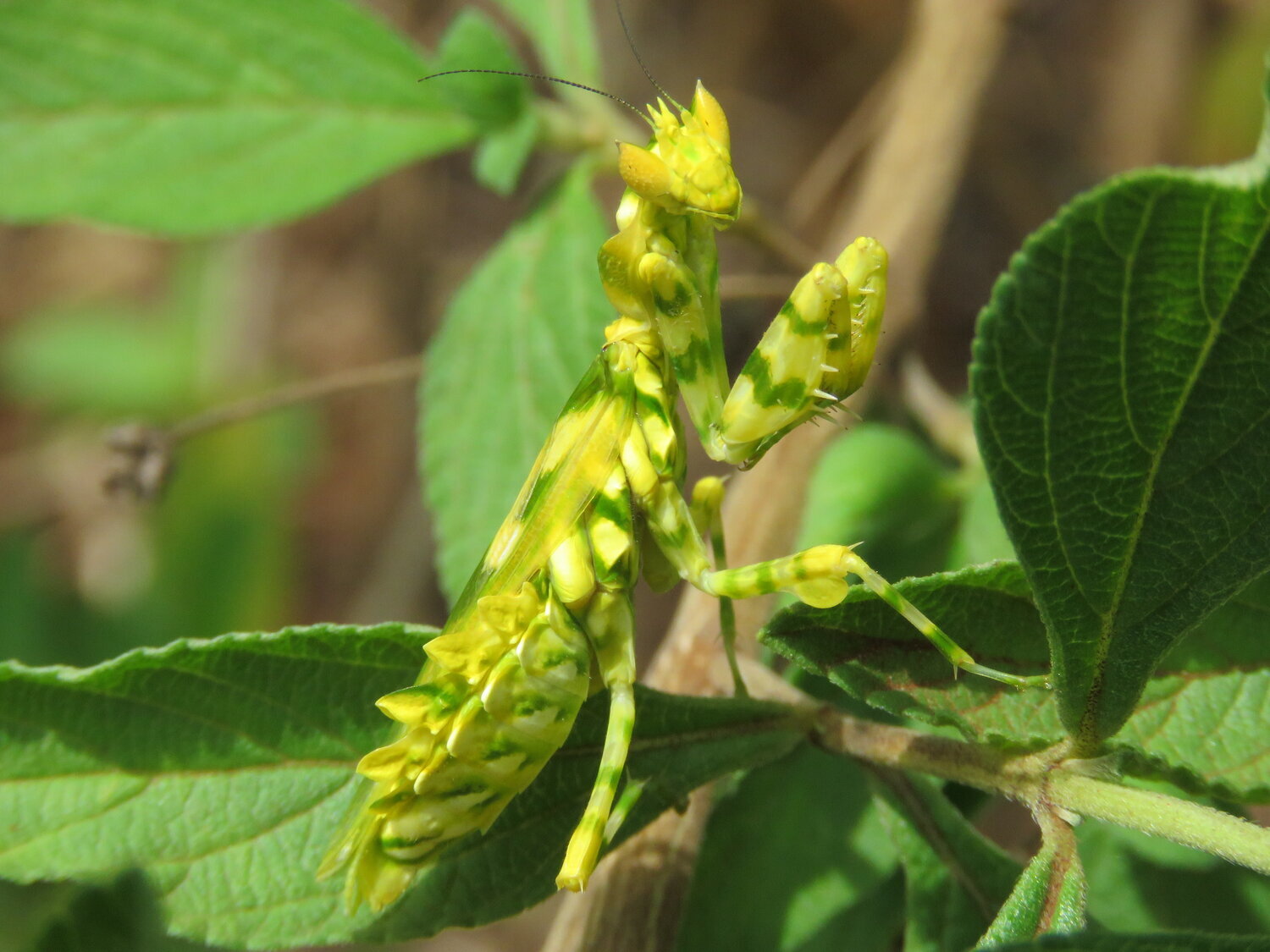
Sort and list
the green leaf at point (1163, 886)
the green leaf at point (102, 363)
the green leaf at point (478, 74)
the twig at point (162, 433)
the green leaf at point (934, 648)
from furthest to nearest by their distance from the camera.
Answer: the green leaf at point (102, 363) < the twig at point (162, 433) < the green leaf at point (478, 74) < the green leaf at point (1163, 886) < the green leaf at point (934, 648)

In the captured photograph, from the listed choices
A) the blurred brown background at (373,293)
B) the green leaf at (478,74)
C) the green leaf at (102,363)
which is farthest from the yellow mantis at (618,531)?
the green leaf at (102,363)

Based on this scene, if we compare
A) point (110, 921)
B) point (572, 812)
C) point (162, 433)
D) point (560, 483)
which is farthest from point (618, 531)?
point (162, 433)

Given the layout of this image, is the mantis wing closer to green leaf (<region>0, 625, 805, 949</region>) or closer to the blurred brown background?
green leaf (<region>0, 625, 805, 949</region>)

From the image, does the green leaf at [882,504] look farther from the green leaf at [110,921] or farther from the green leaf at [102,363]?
the green leaf at [102,363]

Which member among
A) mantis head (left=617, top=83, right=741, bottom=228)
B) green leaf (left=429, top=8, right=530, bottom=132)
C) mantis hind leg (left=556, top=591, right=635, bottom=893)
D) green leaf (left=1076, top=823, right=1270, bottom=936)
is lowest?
green leaf (left=1076, top=823, right=1270, bottom=936)

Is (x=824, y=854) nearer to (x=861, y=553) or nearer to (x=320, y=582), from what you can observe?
(x=861, y=553)

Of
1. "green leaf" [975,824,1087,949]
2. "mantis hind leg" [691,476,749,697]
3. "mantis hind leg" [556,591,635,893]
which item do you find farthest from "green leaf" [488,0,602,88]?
"green leaf" [975,824,1087,949]

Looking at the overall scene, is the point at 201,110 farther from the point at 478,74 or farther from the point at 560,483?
the point at 560,483
